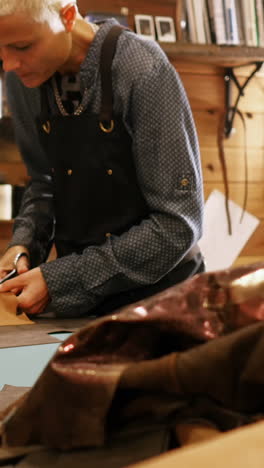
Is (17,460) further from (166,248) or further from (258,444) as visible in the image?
(166,248)

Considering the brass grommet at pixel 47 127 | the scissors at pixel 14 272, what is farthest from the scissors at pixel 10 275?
the brass grommet at pixel 47 127

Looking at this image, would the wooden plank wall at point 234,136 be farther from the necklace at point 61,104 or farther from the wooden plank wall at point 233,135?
the necklace at point 61,104

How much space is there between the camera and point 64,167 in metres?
1.27

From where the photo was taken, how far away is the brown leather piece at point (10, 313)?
1.12 metres

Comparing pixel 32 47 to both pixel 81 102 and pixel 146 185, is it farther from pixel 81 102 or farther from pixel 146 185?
pixel 146 185

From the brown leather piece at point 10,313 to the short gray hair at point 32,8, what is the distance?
533 millimetres

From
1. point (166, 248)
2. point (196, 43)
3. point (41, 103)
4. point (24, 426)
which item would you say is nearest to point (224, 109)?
point (196, 43)

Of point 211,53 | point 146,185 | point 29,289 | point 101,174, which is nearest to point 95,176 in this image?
point 101,174

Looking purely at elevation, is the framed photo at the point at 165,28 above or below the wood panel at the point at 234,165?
above

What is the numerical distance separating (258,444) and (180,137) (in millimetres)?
917

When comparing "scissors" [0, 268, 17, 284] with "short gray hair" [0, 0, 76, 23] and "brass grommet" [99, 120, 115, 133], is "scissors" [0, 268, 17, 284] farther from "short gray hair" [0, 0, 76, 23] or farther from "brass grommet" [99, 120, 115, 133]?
"short gray hair" [0, 0, 76, 23]

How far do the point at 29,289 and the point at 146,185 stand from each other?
314mm

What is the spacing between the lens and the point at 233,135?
271 centimetres

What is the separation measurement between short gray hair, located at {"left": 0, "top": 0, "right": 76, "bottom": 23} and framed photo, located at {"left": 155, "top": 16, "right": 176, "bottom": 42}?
1231mm
